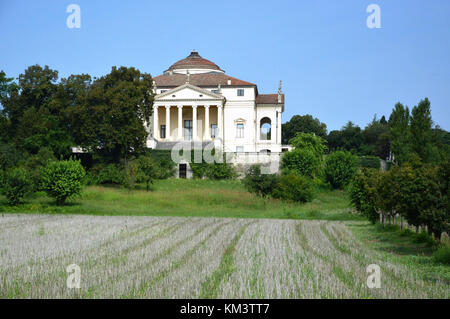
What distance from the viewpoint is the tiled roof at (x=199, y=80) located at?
65.8m

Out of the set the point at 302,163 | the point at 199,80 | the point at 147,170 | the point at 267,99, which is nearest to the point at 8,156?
the point at 147,170

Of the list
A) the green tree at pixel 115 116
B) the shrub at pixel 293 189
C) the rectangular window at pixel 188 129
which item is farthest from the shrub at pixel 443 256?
the rectangular window at pixel 188 129

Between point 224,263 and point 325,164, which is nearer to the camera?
point 224,263

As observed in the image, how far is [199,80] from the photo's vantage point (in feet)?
221

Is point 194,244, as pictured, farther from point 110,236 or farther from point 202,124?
point 202,124

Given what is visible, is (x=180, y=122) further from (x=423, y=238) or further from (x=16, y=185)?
(x=423, y=238)

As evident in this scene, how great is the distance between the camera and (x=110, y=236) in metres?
20.2

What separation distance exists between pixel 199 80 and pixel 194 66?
293 inches

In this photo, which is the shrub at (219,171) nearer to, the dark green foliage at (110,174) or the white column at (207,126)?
the dark green foliage at (110,174)

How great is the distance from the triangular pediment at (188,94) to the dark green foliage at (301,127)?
37.3 m

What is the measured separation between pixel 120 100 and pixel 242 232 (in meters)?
27.5

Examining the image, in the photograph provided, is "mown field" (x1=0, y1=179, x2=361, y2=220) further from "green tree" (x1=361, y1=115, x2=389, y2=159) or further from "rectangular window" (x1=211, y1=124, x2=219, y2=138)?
"green tree" (x1=361, y1=115, x2=389, y2=159)
